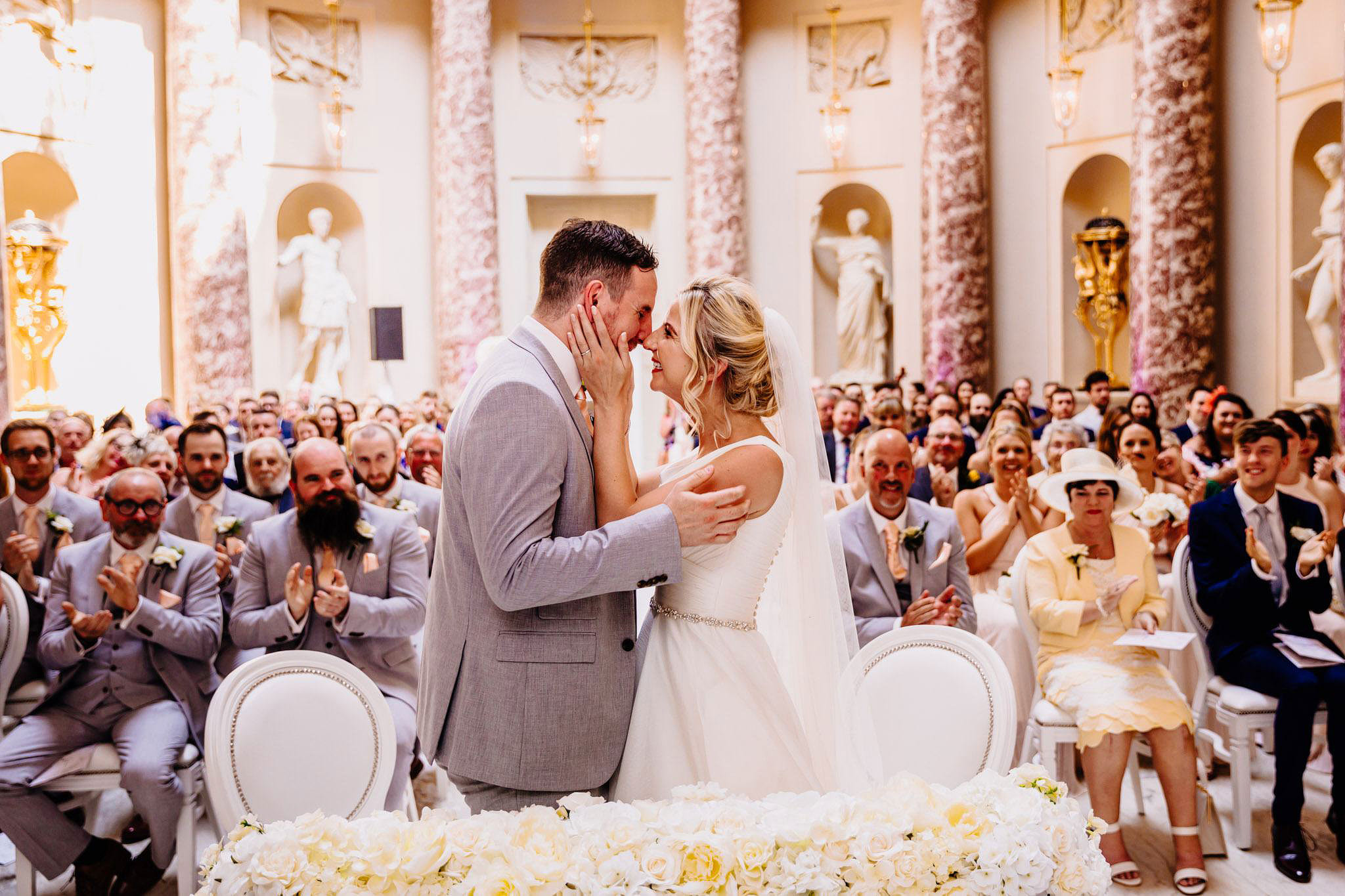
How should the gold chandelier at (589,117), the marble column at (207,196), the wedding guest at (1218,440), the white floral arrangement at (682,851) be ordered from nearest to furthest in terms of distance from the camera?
the white floral arrangement at (682,851) → the wedding guest at (1218,440) → the marble column at (207,196) → the gold chandelier at (589,117)

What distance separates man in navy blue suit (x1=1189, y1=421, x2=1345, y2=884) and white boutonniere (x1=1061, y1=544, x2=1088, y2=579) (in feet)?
2.40

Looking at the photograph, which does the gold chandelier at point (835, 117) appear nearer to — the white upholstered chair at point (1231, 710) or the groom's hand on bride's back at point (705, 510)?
the white upholstered chair at point (1231, 710)

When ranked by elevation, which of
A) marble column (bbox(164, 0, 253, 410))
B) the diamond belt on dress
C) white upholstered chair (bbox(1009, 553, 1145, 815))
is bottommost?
white upholstered chair (bbox(1009, 553, 1145, 815))

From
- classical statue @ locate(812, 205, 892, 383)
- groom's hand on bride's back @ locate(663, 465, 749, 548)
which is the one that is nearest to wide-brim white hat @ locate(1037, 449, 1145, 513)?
groom's hand on bride's back @ locate(663, 465, 749, 548)

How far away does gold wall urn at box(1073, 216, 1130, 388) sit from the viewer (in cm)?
1389

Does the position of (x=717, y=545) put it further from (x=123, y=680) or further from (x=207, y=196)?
(x=207, y=196)

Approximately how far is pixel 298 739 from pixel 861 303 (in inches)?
530

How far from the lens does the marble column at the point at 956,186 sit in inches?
569

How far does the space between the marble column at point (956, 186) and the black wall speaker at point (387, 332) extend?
20.8 ft

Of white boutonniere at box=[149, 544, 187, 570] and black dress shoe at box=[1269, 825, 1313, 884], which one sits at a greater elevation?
white boutonniere at box=[149, 544, 187, 570]

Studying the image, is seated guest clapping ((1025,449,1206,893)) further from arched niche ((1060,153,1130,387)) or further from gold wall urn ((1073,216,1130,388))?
arched niche ((1060,153,1130,387))

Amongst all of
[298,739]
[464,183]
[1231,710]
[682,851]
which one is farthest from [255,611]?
[464,183]

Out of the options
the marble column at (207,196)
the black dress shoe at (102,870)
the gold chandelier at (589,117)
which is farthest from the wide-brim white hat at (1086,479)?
the gold chandelier at (589,117)

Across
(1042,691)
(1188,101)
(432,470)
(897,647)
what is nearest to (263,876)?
(897,647)
